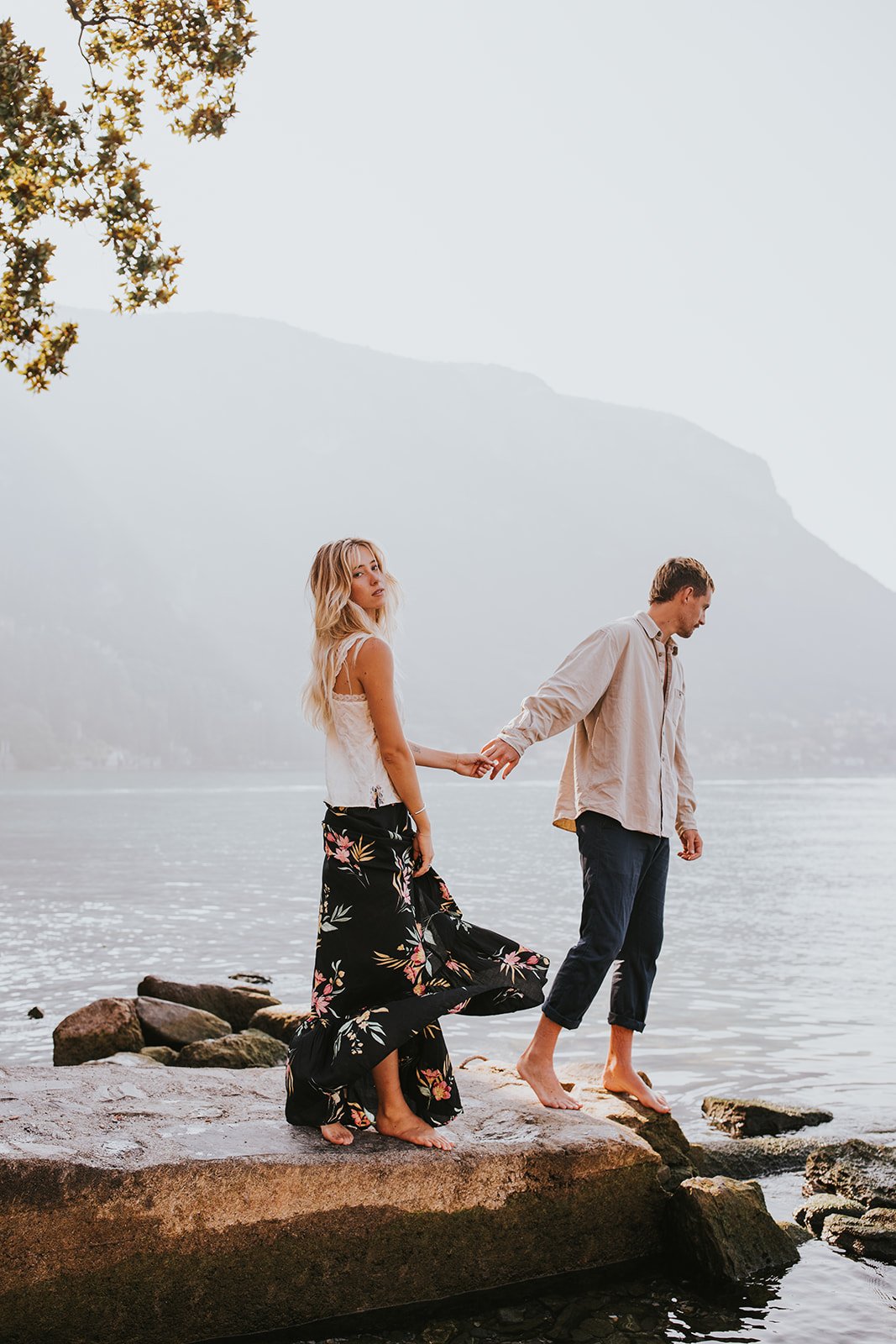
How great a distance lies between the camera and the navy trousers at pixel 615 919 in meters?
5.77

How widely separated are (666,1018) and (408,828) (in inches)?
398

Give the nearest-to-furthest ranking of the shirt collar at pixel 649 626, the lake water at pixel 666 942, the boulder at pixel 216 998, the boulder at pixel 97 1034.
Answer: the shirt collar at pixel 649 626
the lake water at pixel 666 942
the boulder at pixel 97 1034
the boulder at pixel 216 998

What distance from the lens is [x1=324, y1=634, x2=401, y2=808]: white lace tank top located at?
5.07 m

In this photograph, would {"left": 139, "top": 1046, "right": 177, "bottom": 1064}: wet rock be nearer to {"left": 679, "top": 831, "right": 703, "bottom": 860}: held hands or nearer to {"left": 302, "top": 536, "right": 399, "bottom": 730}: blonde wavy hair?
{"left": 679, "top": 831, "right": 703, "bottom": 860}: held hands

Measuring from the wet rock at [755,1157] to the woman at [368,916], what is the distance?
2756 mm

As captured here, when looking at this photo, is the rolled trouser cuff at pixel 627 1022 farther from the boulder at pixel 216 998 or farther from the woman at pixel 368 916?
the boulder at pixel 216 998

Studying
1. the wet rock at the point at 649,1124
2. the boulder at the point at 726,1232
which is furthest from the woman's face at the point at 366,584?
the boulder at the point at 726,1232

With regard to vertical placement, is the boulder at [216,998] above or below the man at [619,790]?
below

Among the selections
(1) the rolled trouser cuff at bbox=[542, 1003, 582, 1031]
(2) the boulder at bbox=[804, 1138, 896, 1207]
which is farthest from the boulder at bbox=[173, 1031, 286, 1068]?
(2) the boulder at bbox=[804, 1138, 896, 1207]

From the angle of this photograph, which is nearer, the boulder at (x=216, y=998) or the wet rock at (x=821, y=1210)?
the wet rock at (x=821, y=1210)

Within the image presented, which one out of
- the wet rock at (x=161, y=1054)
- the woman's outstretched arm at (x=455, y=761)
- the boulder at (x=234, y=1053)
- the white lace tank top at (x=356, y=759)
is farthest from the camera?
the wet rock at (x=161, y=1054)

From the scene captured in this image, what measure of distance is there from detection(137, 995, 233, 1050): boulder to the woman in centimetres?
562

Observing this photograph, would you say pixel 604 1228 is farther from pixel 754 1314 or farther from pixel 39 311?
pixel 39 311

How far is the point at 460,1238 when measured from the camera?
16.2ft
